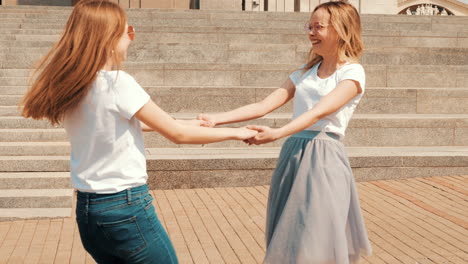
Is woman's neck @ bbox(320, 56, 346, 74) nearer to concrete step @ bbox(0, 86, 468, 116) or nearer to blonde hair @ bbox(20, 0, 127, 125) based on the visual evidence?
blonde hair @ bbox(20, 0, 127, 125)

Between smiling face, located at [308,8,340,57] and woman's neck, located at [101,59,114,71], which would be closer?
woman's neck, located at [101,59,114,71]

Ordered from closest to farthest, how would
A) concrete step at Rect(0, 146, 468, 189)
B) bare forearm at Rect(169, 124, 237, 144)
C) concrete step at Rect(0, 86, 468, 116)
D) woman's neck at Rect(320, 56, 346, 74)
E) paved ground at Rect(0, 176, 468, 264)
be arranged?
bare forearm at Rect(169, 124, 237, 144) → woman's neck at Rect(320, 56, 346, 74) → paved ground at Rect(0, 176, 468, 264) → concrete step at Rect(0, 146, 468, 189) → concrete step at Rect(0, 86, 468, 116)

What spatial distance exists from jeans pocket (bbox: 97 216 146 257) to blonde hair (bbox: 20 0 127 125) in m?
0.47

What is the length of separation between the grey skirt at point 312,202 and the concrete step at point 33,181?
4.91 metres

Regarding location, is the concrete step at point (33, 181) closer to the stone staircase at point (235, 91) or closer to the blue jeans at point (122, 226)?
the stone staircase at point (235, 91)

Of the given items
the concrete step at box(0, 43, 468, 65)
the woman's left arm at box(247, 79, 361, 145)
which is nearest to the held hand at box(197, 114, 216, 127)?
the woman's left arm at box(247, 79, 361, 145)

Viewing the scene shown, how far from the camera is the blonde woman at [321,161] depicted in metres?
3.79

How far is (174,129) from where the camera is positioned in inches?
116

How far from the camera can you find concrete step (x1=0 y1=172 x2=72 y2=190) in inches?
327

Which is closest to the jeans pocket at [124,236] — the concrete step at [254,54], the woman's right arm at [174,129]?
the woman's right arm at [174,129]

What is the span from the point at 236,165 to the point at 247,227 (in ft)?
6.89

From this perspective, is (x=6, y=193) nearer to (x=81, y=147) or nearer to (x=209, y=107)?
(x=209, y=107)

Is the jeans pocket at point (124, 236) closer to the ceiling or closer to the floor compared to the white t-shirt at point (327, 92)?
closer to the floor

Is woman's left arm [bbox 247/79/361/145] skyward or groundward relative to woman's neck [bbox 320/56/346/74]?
groundward
